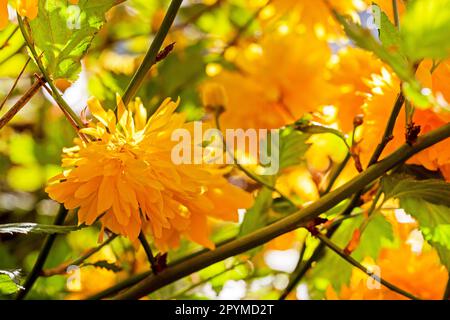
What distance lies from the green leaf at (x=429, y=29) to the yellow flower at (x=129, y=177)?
21 cm

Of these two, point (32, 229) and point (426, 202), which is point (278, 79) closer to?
point (426, 202)

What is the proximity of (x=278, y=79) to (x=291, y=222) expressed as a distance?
410 millimetres

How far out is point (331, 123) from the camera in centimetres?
70

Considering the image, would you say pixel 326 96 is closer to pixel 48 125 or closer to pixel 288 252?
pixel 288 252

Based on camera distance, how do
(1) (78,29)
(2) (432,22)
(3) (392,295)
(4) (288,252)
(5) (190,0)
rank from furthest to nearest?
1. (5) (190,0)
2. (4) (288,252)
3. (3) (392,295)
4. (1) (78,29)
5. (2) (432,22)

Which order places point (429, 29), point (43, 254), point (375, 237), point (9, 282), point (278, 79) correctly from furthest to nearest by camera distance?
point (278, 79), point (375, 237), point (43, 254), point (9, 282), point (429, 29)

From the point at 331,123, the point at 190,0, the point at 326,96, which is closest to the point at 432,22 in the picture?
the point at 331,123

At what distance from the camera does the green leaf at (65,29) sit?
481mm

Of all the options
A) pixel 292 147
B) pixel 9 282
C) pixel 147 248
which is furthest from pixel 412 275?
pixel 9 282

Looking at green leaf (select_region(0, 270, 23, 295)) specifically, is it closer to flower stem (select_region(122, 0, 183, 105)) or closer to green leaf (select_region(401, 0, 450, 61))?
flower stem (select_region(122, 0, 183, 105))

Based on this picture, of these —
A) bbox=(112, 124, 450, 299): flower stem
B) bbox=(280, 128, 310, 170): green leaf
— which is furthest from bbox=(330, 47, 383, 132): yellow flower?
bbox=(112, 124, 450, 299): flower stem

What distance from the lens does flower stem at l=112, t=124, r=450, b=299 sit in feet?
1.64

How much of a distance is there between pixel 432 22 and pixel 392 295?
36cm

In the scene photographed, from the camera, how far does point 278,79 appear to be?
0.92 meters
